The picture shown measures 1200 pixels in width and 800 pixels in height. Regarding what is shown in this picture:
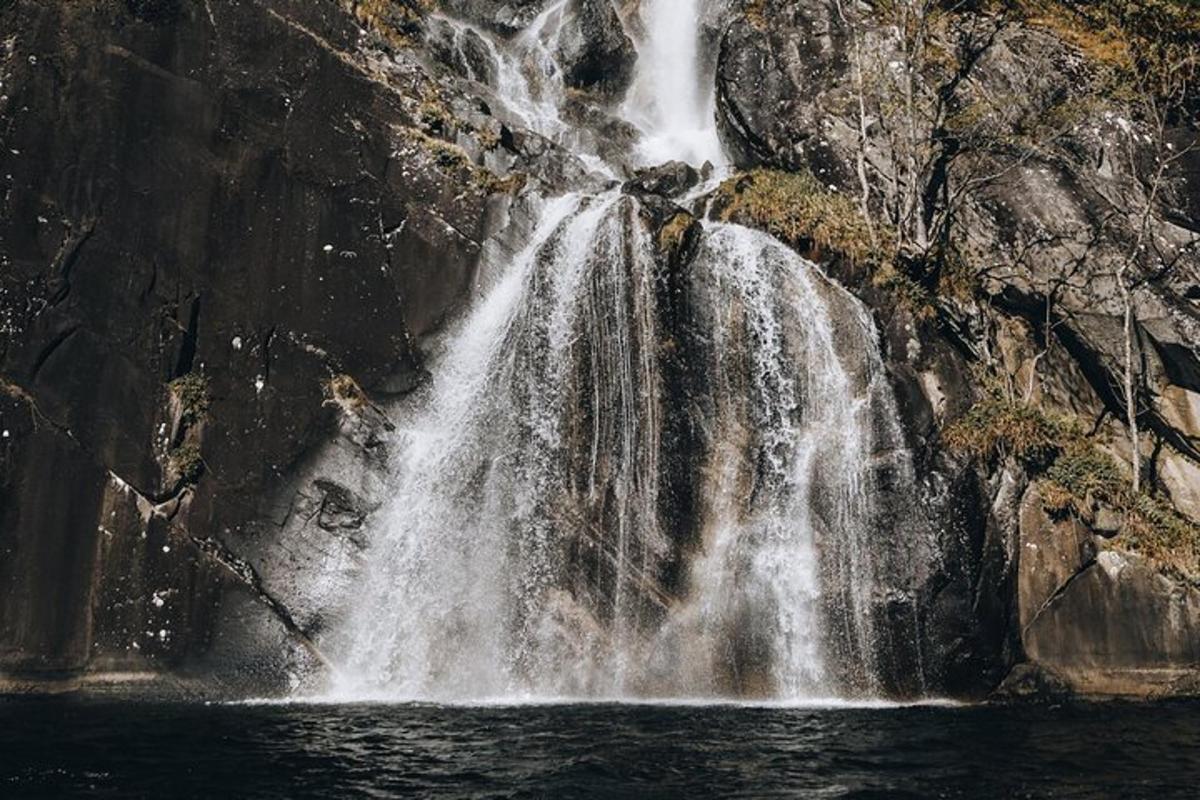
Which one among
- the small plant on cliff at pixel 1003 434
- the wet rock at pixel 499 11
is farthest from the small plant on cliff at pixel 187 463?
the wet rock at pixel 499 11

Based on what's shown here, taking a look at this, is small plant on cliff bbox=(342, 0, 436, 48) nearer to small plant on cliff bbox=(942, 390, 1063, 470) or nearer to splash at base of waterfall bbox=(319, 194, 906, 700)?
splash at base of waterfall bbox=(319, 194, 906, 700)

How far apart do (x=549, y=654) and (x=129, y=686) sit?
984 centimetres

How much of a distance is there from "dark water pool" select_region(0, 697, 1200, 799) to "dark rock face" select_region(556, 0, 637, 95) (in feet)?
83.5

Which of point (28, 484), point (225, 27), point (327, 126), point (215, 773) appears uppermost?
point (225, 27)

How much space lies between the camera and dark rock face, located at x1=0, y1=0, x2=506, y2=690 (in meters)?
23.4

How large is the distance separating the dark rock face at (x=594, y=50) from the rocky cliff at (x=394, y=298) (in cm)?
808

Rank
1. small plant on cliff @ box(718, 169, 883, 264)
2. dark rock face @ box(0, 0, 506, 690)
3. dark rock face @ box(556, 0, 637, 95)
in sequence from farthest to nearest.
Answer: dark rock face @ box(556, 0, 637, 95) → small plant on cliff @ box(718, 169, 883, 264) → dark rock face @ box(0, 0, 506, 690)

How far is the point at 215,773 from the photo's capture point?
46.5 feet

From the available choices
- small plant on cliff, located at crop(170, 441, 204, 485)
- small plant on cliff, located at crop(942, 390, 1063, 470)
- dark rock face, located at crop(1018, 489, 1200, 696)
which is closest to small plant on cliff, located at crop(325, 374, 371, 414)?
small plant on cliff, located at crop(170, 441, 204, 485)

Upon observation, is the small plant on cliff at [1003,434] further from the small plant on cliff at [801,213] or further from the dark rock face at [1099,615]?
the small plant on cliff at [801,213]

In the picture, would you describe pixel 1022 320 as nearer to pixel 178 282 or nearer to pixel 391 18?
pixel 391 18

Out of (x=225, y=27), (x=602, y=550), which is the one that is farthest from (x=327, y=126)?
(x=602, y=550)

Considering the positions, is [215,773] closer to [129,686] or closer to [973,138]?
[129,686]

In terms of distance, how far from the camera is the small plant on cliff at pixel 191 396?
24641 millimetres
